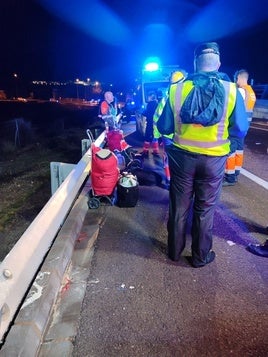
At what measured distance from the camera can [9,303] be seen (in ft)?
7.40

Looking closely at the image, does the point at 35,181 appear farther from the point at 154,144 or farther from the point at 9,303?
the point at 9,303

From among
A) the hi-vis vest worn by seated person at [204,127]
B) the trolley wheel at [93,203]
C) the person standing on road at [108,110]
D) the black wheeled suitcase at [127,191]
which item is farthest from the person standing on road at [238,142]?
the person standing on road at [108,110]

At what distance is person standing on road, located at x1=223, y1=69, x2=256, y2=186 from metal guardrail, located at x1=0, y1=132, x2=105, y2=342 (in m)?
3.46

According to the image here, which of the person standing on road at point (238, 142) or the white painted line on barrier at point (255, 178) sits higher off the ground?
the person standing on road at point (238, 142)

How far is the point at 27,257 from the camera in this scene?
8.65 feet

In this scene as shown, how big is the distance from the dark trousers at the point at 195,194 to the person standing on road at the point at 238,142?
2.98m

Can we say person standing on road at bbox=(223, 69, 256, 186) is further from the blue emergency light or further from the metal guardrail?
the blue emergency light

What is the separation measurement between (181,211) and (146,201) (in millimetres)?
2024

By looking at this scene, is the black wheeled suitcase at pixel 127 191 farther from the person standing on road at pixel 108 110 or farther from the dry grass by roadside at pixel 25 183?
the person standing on road at pixel 108 110

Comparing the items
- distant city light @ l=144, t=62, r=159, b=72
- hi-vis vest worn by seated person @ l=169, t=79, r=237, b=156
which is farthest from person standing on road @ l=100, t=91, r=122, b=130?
distant city light @ l=144, t=62, r=159, b=72

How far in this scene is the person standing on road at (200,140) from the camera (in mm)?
2922

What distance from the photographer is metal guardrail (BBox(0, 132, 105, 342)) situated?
2240mm

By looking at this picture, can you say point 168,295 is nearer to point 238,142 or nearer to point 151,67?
point 238,142

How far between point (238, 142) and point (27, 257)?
15.7 ft
